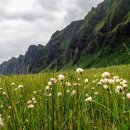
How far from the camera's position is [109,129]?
→ 3.70 meters

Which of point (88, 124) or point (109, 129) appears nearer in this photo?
point (109, 129)

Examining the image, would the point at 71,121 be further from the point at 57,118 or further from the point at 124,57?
the point at 124,57

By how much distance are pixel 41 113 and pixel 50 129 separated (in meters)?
1.29

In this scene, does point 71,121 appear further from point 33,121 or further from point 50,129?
point 33,121

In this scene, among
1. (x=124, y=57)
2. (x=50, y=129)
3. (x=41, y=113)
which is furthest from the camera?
(x=124, y=57)

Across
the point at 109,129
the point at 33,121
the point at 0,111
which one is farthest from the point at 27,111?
the point at 109,129

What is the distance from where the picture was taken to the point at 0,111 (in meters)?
5.87

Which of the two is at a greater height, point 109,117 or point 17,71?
point 17,71

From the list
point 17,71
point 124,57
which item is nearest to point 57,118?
point 17,71

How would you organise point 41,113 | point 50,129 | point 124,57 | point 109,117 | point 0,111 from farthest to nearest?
point 124,57
point 0,111
point 41,113
point 109,117
point 50,129

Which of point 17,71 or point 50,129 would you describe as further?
point 17,71

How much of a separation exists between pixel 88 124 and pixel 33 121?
0.67m

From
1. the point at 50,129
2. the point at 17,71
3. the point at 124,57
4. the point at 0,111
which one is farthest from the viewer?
the point at 124,57

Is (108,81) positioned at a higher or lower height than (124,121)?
higher
